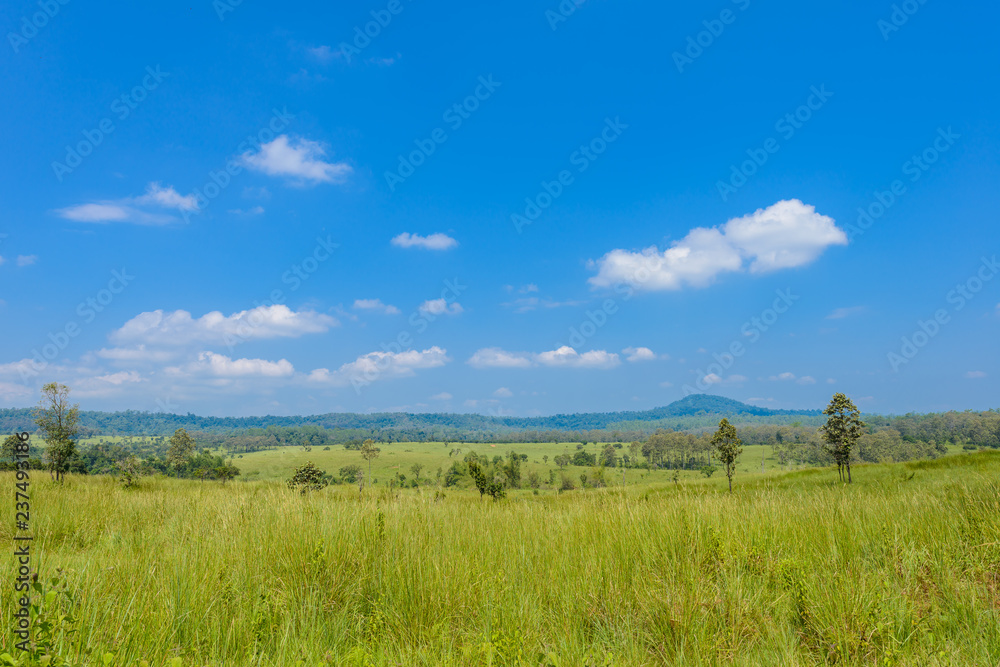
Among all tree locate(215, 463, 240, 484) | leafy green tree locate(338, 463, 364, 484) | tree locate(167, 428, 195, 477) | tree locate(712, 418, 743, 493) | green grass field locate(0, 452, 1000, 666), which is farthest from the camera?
leafy green tree locate(338, 463, 364, 484)

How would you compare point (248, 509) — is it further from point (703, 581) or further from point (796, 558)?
point (796, 558)

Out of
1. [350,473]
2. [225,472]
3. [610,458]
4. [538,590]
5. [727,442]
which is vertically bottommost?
[610,458]

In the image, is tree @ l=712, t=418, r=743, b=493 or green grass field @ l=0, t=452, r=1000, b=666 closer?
green grass field @ l=0, t=452, r=1000, b=666

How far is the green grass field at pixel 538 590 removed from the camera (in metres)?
3.66

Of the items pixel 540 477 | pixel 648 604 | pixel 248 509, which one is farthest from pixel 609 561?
pixel 540 477

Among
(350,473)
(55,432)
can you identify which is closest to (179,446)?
(55,432)

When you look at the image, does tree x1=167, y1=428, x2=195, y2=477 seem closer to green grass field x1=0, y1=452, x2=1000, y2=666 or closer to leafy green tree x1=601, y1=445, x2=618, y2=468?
green grass field x1=0, y1=452, x2=1000, y2=666

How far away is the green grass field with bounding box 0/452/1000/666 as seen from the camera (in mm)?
3660

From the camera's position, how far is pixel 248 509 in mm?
7430

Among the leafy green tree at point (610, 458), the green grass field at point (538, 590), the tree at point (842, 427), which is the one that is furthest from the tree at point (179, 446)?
the leafy green tree at point (610, 458)

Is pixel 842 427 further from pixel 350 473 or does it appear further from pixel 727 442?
pixel 350 473

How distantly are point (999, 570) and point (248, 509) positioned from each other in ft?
31.3

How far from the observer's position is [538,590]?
Answer: 4855 millimetres

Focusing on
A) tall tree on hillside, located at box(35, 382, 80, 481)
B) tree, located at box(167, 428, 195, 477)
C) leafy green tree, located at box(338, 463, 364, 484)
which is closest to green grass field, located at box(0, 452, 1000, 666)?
tall tree on hillside, located at box(35, 382, 80, 481)
